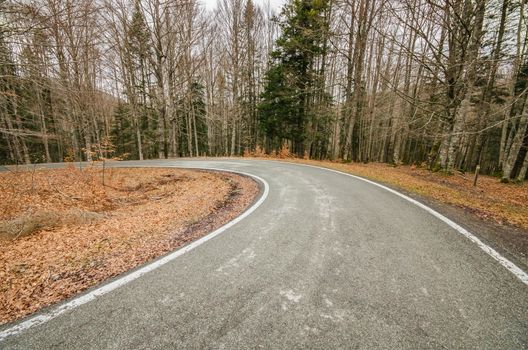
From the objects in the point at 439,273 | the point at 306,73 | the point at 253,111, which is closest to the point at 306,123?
the point at 306,73

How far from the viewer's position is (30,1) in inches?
231

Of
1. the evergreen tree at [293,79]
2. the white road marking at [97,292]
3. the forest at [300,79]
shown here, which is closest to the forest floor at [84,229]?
the white road marking at [97,292]

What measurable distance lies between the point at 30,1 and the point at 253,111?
23099 millimetres

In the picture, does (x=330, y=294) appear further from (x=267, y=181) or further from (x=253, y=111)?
(x=253, y=111)

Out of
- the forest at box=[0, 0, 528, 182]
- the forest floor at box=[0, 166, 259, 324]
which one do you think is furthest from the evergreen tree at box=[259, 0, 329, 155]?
the forest floor at box=[0, 166, 259, 324]

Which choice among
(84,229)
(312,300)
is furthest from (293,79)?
(312,300)

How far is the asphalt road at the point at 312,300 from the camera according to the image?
1940 mm

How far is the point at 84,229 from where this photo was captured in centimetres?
488

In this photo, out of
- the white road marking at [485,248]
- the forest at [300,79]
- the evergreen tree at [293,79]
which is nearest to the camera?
the white road marking at [485,248]

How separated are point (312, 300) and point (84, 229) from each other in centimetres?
496

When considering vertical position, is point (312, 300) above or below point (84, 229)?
above

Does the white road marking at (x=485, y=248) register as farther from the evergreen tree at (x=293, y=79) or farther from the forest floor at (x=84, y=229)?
the evergreen tree at (x=293, y=79)

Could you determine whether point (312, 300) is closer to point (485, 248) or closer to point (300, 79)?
point (485, 248)

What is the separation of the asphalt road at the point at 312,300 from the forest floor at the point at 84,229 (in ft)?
2.27
